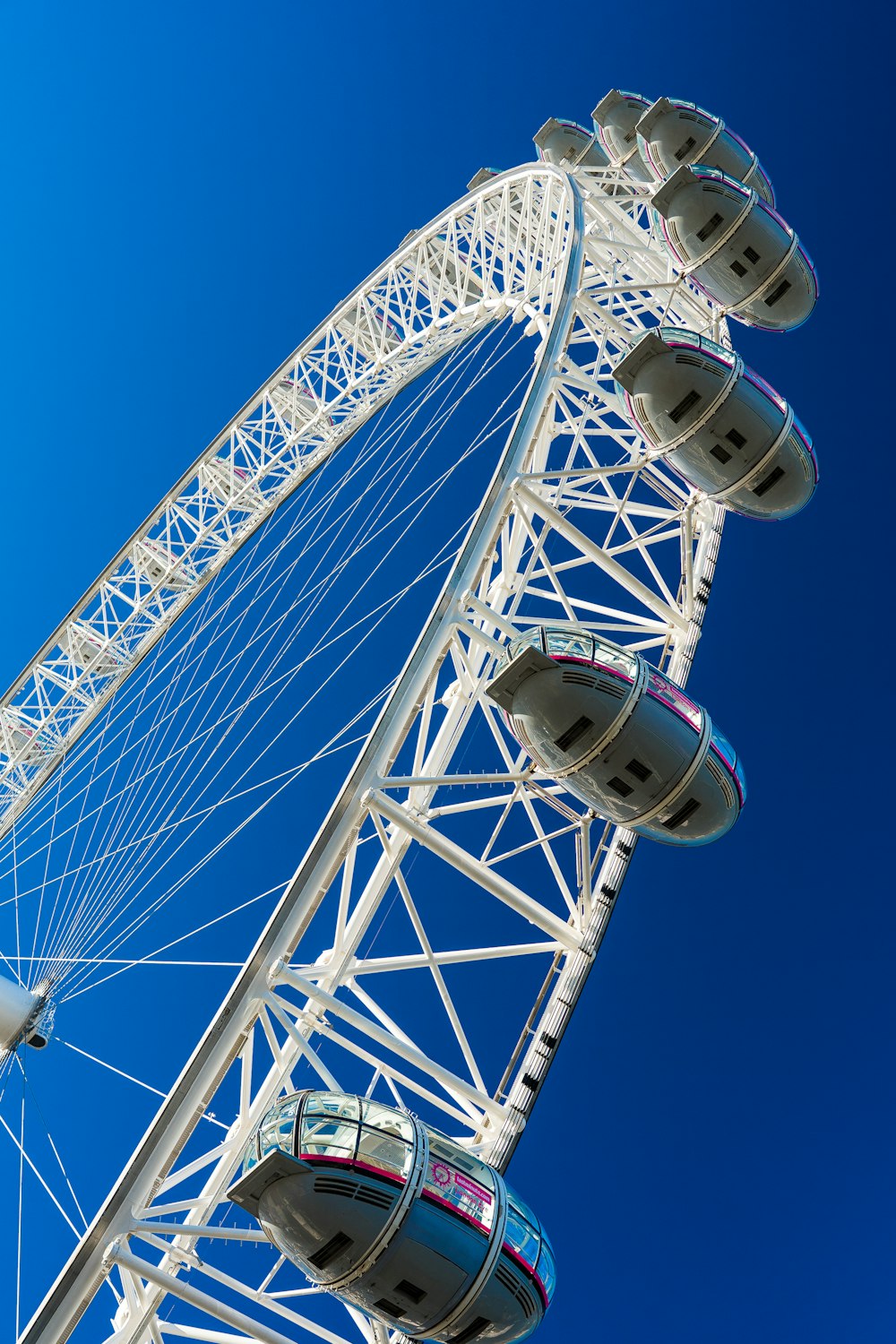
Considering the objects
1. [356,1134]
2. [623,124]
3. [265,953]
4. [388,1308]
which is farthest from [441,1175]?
[623,124]

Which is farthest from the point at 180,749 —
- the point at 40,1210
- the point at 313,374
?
the point at 40,1210

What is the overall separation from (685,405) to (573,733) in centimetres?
462

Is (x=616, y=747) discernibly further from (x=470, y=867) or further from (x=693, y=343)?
(x=693, y=343)

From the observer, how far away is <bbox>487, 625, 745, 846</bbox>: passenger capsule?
9.81 m

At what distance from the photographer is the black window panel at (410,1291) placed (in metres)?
7.42

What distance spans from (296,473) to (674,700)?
679 inches

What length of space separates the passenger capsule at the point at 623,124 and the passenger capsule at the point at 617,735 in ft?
40.7

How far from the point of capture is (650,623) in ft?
42.1

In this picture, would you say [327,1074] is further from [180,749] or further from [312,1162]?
[180,749]

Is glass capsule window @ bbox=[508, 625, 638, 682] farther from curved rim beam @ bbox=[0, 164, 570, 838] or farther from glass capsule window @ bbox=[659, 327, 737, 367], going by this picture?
curved rim beam @ bbox=[0, 164, 570, 838]

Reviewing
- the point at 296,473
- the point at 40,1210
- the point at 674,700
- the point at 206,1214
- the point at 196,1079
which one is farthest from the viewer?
the point at 40,1210

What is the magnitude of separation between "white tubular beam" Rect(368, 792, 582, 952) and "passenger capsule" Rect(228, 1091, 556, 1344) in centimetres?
229

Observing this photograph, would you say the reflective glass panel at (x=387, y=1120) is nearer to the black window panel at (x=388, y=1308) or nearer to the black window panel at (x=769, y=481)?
the black window panel at (x=388, y=1308)

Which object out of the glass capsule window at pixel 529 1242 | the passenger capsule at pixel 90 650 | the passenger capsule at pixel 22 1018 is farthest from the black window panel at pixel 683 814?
the passenger capsule at pixel 90 650
